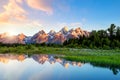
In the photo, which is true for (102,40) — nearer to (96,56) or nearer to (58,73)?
Answer: (96,56)

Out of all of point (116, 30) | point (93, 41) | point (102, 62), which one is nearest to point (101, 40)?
point (93, 41)

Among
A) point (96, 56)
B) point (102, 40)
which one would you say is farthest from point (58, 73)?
point (102, 40)

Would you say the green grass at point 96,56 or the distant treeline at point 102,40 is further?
the distant treeline at point 102,40

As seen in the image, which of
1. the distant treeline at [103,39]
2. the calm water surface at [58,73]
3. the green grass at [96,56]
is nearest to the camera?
the calm water surface at [58,73]

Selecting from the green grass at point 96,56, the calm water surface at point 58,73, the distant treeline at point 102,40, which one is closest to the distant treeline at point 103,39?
the distant treeline at point 102,40

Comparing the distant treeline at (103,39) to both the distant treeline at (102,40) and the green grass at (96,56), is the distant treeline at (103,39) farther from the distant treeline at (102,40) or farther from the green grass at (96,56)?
the green grass at (96,56)

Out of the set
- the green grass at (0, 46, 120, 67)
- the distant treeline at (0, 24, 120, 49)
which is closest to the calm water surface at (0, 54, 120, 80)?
the green grass at (0, 46, 120, 67)

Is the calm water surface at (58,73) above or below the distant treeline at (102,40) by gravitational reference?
below

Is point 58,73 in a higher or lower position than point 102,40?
lower

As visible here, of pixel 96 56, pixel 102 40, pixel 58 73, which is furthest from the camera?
pixel 102 40

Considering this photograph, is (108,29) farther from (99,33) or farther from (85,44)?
(85,44)

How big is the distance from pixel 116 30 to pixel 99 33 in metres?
8.69

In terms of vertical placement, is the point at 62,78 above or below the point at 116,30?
below

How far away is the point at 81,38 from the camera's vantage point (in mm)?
143625
